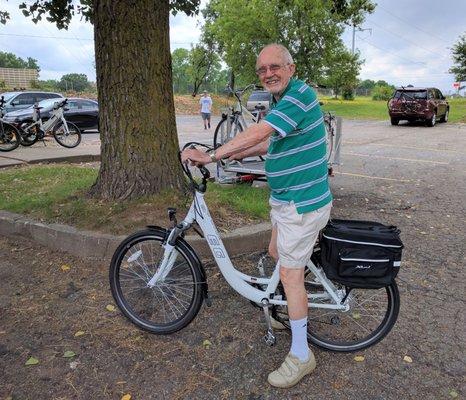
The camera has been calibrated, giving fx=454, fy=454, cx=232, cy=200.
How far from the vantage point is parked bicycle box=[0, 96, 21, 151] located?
11570 mm

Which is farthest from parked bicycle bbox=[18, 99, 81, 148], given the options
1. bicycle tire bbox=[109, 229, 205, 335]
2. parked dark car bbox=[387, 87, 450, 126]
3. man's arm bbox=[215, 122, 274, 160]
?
parked dark car bbox=[387, 87, 450, 126]

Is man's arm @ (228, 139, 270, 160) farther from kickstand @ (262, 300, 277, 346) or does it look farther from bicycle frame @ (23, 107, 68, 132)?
bicycle frame @ (23, 107, 68, 132)

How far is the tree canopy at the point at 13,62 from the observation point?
99.3 metres

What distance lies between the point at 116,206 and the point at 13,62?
371 ft

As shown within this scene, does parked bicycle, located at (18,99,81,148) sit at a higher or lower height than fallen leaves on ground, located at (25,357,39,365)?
higher

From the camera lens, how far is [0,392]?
8.54 ft

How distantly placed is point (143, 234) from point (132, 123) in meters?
1.93

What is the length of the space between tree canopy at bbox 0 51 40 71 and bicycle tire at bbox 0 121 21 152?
9683 centimetres

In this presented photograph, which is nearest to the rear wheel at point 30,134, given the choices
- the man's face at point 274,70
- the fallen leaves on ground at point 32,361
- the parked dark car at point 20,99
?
the parked dark car at point 20,99

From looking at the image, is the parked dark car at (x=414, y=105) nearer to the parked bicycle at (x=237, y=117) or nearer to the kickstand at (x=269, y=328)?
the parked bicycle at (x=237, y=117)

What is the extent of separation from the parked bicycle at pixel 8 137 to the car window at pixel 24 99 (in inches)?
229

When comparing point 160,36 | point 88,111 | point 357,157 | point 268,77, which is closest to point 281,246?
point 268,77

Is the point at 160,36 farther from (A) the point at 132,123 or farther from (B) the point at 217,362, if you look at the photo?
(B) the point at 217,362

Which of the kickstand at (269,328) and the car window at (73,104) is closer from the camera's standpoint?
the kickstand at (269,328)
